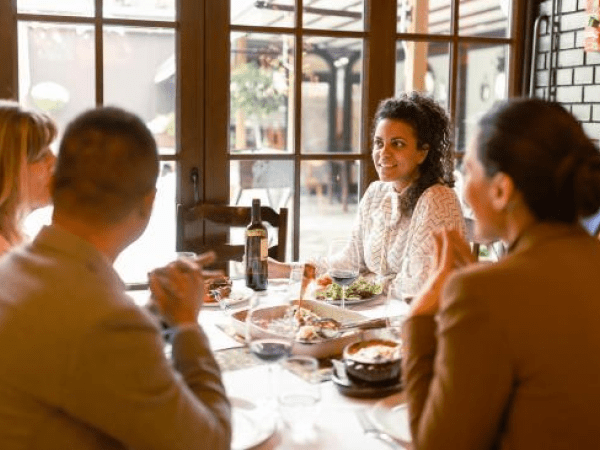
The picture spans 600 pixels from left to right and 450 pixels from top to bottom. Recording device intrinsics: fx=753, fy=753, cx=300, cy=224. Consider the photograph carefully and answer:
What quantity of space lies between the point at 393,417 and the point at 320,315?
25.3 inches

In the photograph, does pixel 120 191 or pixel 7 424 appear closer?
pixel 7 424

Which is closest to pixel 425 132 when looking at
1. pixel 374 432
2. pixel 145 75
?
pixel 145 75

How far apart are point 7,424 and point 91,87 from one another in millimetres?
2204

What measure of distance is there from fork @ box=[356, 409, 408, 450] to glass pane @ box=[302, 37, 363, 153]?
2036 millimetres

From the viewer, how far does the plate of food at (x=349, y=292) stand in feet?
6.95

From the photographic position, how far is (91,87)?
297 cm

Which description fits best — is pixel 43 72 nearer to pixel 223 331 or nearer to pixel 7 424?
pixel 223 331

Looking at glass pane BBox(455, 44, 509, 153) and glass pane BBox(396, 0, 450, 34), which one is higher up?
glass pane BBox(396, 0, 450, 34)

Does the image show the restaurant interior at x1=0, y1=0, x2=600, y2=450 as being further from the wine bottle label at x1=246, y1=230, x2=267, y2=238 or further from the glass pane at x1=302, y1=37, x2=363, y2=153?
the wine bottle label at x1=246, y1=230, x2=267, y2=238

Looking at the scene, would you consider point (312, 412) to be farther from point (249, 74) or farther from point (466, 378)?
point (249, 74)

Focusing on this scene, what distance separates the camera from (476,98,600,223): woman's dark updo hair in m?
1.06

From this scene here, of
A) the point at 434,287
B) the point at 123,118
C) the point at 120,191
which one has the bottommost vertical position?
the point at 434,287

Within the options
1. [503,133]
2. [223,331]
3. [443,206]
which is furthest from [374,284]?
[503,133]

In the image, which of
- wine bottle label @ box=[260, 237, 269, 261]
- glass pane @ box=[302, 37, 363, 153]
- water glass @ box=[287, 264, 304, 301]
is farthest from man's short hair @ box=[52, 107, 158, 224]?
glass pane @ box=[302, 37, 363, 153]
